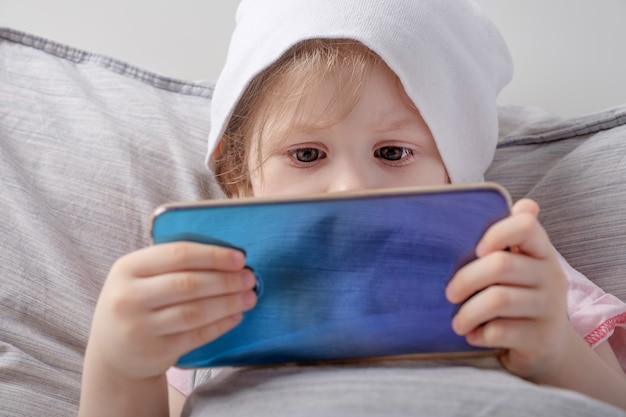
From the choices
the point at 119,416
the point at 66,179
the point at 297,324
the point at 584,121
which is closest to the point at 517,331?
the point at 297,324

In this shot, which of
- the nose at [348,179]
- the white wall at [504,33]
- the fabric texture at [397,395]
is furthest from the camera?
the white wall at [504,33]

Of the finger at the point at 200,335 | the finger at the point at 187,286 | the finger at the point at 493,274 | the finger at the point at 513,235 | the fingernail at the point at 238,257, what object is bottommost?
the finger at the point at 200,335

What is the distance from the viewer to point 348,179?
0.80 metres

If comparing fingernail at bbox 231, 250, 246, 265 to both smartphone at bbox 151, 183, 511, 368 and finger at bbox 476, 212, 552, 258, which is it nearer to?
smartphone at bbox 151, 183, 511, 368

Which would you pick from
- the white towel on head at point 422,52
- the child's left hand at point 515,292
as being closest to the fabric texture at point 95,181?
the white towel on head at point 422,52

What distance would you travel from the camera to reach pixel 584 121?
1066 mm

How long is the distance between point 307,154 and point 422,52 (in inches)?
7.1

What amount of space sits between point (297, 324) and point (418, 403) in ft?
0.42

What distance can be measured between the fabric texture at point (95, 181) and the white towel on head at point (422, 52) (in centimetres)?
13

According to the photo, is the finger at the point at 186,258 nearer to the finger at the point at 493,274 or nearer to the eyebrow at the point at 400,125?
the finger at the point at 493,274

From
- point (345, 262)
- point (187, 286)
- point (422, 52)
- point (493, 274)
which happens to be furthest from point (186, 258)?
point (422, 52)

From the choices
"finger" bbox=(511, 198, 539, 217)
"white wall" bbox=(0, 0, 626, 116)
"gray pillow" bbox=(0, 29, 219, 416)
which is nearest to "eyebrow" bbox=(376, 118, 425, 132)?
"finger" bbox=(511, 198, 539, 217)

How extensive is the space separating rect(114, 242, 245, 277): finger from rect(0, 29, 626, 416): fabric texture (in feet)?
0.95

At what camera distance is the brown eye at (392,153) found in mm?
850
